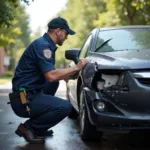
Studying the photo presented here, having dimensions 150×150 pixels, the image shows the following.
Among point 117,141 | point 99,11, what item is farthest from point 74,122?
point 99,11

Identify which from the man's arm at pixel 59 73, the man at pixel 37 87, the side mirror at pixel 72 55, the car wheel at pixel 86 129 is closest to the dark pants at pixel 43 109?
the man at pixel 37 87

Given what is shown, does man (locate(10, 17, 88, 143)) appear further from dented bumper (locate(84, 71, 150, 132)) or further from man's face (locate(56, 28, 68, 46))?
dented bumper (locate(84, 71, 150, 132))

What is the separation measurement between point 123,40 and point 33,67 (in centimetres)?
149

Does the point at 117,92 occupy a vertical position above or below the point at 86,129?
above

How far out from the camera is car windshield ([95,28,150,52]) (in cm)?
560

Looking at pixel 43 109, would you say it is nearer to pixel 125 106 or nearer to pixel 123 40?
Result: pixel 125 106

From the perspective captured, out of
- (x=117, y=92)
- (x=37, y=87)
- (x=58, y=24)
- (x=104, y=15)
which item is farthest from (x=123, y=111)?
(x=104, y=15)

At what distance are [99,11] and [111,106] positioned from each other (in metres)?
39.9

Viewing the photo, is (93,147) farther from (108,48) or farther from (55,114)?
(108,48)

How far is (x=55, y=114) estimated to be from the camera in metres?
5.11

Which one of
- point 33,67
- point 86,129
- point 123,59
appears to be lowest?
point 86,129

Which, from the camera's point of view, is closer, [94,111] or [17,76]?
[94,111]

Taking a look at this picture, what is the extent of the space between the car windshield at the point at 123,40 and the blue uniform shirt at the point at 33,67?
89cm

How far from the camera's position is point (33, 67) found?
16.6 feet
